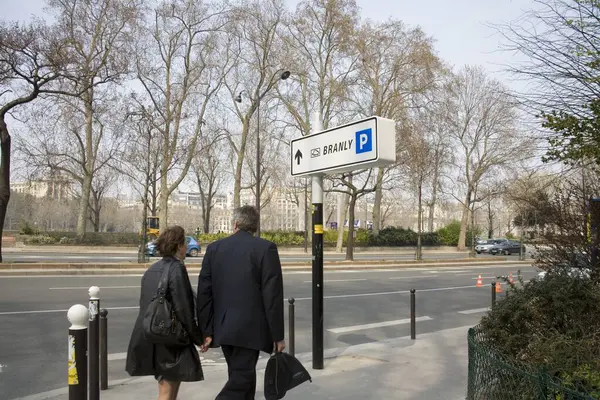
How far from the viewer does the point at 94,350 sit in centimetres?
448

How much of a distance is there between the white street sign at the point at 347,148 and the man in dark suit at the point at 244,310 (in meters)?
2.06

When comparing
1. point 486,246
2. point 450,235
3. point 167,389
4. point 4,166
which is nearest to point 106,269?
point 4,166

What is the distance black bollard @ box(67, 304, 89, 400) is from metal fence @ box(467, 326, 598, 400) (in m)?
2.83

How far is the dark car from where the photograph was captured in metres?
48.3

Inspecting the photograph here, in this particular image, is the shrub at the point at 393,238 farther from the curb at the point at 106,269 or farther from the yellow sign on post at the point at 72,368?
the yellow sign on post at the point at 72,368

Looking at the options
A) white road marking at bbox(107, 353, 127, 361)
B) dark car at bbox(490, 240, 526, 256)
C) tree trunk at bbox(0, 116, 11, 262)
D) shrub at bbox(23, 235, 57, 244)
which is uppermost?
tree trunk at bbox(0, 116, 11, 262)

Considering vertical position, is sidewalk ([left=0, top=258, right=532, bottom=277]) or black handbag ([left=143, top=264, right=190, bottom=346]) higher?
black handbag ([left=143, top=264, right=190, bottom=346])

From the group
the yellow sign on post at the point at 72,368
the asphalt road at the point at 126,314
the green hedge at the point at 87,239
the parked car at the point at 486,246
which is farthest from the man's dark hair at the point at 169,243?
the parked car at the point at 486,246

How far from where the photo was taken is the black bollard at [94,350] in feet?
13.6

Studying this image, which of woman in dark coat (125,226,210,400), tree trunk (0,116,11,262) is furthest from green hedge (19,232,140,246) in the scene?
woman in dark coat (125,226,210,400)

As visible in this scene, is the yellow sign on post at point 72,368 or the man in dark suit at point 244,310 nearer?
the yellow sign on post at point 72,368

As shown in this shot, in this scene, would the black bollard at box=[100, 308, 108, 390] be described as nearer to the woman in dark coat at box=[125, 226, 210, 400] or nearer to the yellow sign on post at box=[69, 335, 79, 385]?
the woman in dark coat at box=[125, 226, 210, 400]

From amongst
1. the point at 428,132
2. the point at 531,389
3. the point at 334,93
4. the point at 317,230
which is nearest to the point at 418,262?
the point at 428,132

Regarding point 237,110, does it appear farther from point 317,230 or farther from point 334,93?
point 317,230
